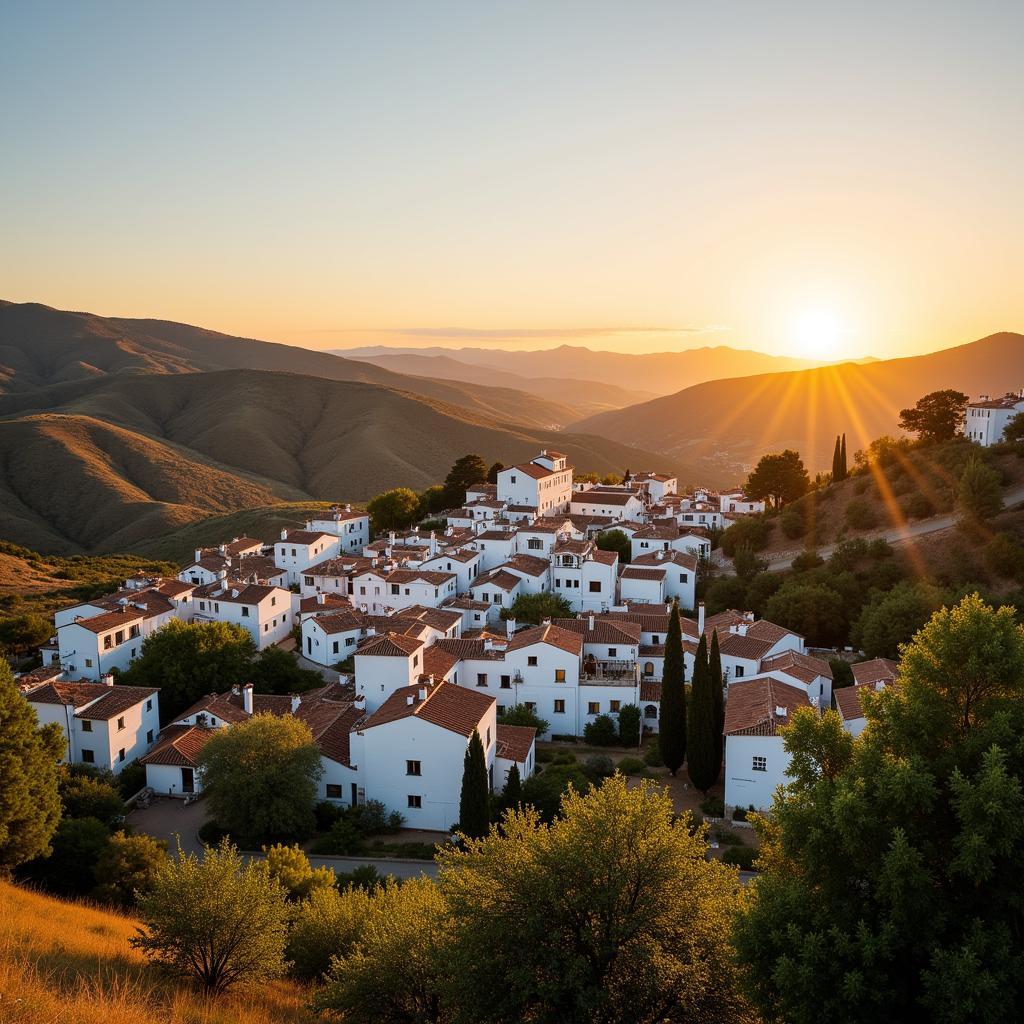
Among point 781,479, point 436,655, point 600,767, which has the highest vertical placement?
point 781,479

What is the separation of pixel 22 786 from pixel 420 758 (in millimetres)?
14137

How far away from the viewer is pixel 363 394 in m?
191

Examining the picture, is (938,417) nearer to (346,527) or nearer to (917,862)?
(346,527)

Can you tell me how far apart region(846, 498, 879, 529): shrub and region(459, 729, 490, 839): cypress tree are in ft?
158

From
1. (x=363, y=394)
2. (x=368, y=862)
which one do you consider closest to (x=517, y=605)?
(x=368, y=862)

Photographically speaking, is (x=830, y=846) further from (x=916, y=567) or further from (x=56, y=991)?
(x=916, y=567)

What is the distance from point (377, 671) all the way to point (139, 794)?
11408 millimetres

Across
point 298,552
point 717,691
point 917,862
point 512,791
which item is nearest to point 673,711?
point 717,691

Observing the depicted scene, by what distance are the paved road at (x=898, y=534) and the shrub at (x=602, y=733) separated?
28.9 metres

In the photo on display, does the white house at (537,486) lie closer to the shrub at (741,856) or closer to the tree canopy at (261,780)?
the tree canopy at (261,780)

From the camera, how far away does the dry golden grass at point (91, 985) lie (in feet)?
34.8

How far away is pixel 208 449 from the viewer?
6284 inches

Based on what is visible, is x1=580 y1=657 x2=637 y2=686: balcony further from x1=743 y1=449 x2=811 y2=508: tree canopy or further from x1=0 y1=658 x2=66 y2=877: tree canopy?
x1=743 y1=449 x2=811 y2=508: tree canopy

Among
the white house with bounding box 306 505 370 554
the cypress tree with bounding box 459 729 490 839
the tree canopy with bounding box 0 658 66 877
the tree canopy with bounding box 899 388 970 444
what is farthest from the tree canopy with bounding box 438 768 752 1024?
the tree canopy with bounding box 899 388 970 444
